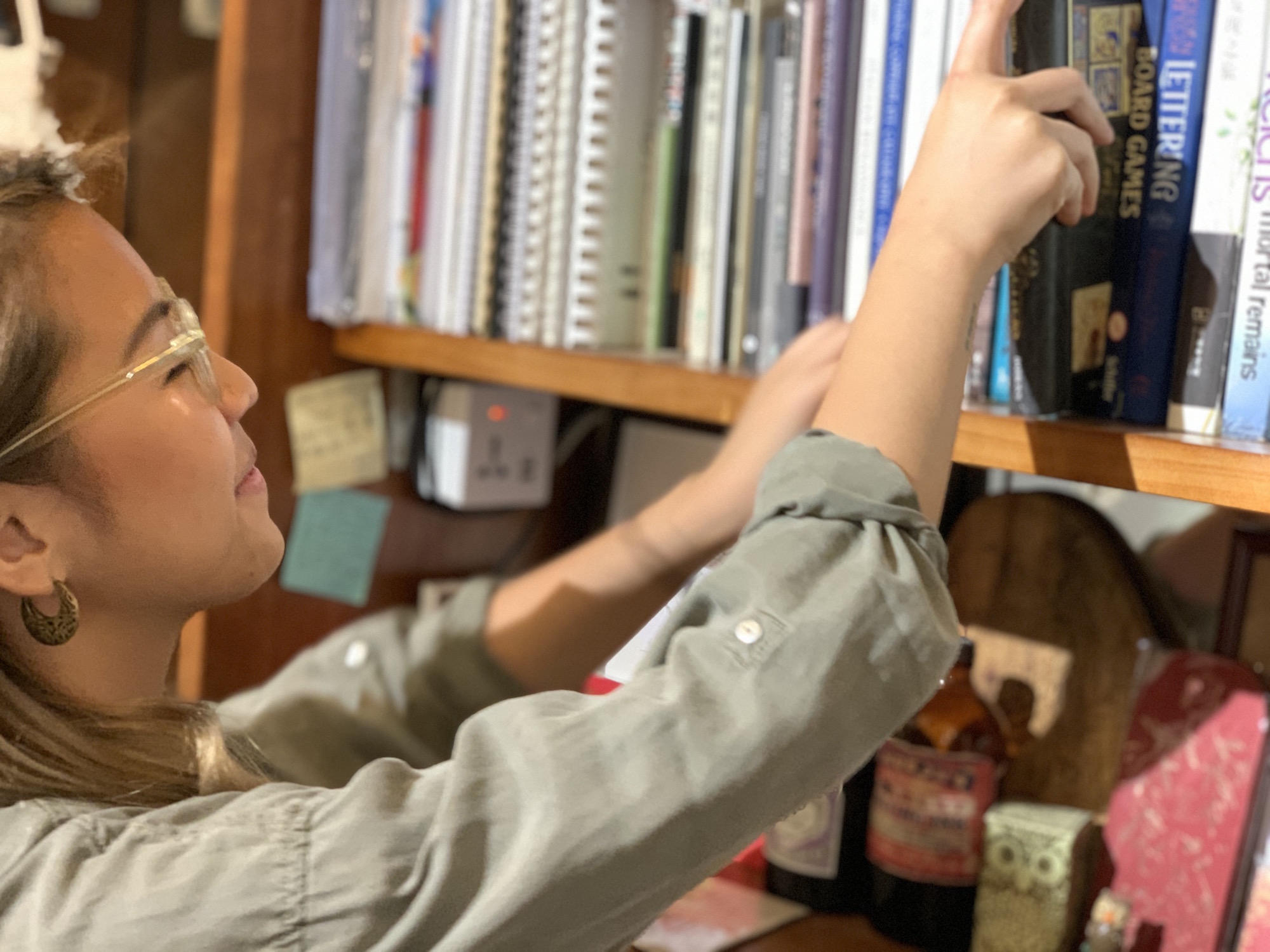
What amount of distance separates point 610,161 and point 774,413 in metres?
0.30

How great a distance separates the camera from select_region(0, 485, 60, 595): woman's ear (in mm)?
677

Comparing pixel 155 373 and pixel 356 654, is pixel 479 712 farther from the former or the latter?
pixel 356 654

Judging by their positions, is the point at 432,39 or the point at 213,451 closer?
the point at 213,451

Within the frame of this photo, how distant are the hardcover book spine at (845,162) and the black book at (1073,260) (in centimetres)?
15

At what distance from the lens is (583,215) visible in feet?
3.38

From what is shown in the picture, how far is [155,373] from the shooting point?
70 centimetres

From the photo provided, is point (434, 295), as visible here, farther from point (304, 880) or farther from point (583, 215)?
point (304, 880)

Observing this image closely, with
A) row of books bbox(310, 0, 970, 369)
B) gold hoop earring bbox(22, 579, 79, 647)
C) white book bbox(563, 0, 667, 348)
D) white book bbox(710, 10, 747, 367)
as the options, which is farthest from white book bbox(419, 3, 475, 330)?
gold hoop earring bbox(22, 579, 79, 647)

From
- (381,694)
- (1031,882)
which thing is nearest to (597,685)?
(381,694)

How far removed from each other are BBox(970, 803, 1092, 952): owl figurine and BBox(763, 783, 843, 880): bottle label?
0.13 metres

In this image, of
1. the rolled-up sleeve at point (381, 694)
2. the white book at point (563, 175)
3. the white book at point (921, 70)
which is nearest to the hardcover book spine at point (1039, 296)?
the white book at point (921, 70)

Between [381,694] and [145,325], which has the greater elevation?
[145,325]

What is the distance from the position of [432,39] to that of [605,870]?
0.79 meters

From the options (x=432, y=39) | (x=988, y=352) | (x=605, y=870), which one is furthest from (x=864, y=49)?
(x=605, y=870)
